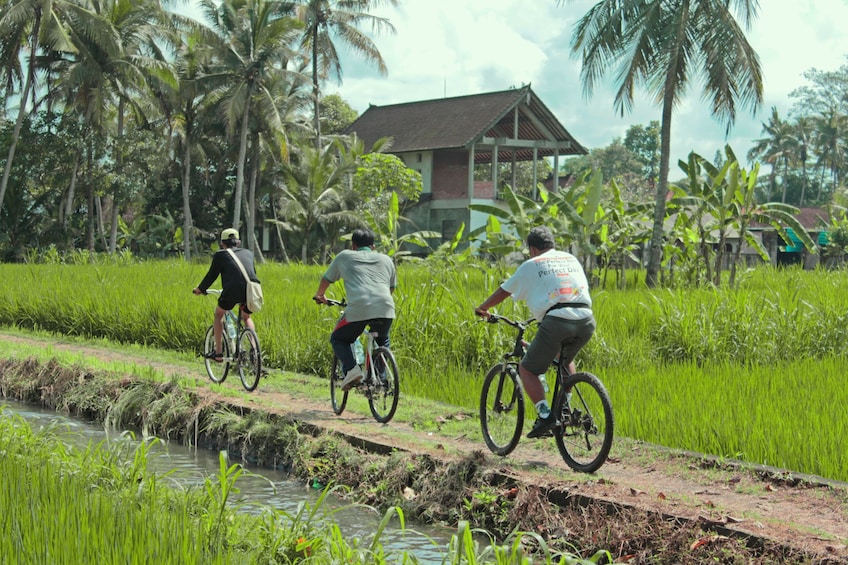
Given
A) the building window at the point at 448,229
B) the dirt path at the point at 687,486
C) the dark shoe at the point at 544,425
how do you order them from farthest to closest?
1. the building window at the point at 448,229
2. the dark shoe at the point at 544,425
3. the dirt path at the point at 687,486

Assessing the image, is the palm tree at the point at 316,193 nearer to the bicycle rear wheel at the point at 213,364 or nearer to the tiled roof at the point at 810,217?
the bicycle rear wheel at the point at 213,364

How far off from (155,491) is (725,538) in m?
3.02

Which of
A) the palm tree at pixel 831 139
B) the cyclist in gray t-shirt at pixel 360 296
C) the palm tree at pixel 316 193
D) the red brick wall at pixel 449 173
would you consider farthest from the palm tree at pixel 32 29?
the palm tree at pixel 831 139

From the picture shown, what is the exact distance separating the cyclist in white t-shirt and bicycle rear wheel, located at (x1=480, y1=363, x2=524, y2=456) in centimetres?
38

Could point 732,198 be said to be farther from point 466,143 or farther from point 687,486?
point 466,143

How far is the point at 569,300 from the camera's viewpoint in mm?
6316

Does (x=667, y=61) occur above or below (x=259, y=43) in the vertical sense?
below

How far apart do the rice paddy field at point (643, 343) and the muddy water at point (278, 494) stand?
2205mm

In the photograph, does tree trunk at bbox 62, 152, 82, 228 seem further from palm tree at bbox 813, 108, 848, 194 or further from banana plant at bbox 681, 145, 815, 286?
palm tree at bbox 813, 108, 848, 194

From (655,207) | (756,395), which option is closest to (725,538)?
(756,395)

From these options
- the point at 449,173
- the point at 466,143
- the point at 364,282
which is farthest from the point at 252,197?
the point at 364,282

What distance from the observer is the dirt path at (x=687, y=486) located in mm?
5020

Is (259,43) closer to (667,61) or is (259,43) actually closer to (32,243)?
(32,243)

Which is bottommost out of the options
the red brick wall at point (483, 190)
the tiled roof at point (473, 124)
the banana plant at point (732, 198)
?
the banana plant at point (732, 198)
